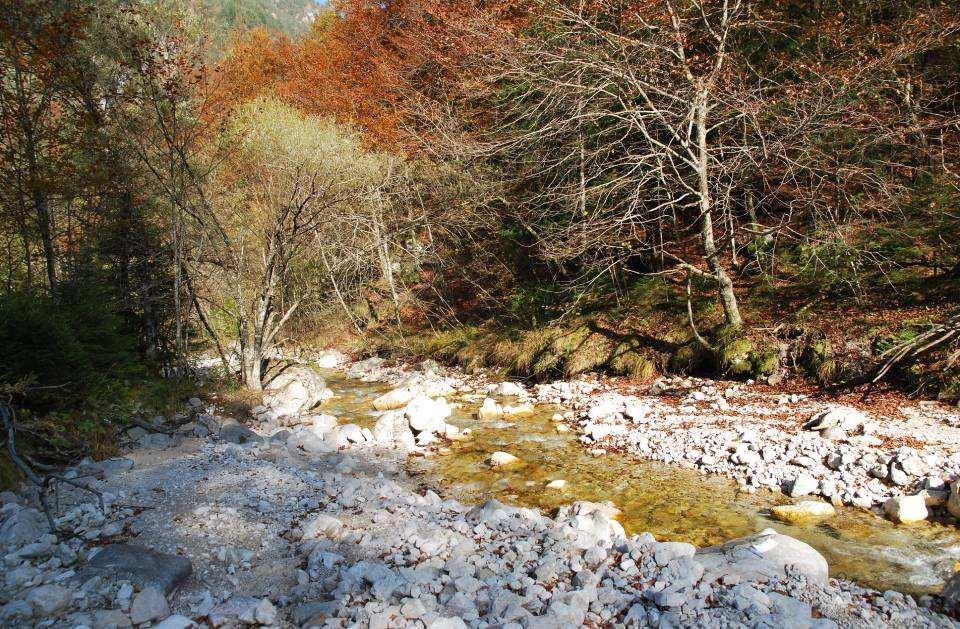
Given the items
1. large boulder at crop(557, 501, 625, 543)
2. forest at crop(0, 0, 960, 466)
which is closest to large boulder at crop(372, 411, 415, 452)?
large boulder at crop(557, 501, 625, 543)

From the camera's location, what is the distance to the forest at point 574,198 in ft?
24.2

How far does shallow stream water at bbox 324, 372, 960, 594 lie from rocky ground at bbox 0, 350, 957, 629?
463 mm

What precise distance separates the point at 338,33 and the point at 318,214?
1954cm

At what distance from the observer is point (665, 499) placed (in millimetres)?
5719

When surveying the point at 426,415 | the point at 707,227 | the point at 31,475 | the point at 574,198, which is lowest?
the point at 426,415

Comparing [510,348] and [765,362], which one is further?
[510,348]

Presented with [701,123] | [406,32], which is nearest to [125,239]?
[701,123]

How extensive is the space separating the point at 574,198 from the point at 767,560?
24.6 feet

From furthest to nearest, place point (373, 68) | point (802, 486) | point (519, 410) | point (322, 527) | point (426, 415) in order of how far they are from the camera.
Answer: point (373, 68) < point (519, 410) < point (426, 415) < point (802, 486) < point (322, 527)

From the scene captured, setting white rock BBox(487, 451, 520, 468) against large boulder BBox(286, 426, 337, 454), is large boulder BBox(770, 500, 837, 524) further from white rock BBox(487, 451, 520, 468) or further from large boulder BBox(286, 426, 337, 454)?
large boulder BBox(286, 426, 337, 454)

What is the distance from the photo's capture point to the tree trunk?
8531mm

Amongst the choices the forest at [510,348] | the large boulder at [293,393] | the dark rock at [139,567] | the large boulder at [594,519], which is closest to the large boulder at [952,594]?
the forest at [510,348]

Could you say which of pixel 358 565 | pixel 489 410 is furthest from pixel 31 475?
pixel 489 410

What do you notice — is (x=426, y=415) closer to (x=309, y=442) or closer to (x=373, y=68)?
(x=309, y=442)
